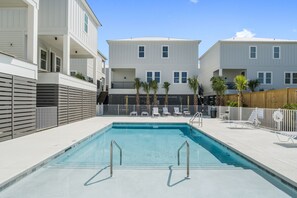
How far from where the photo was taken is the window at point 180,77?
86.9 ft

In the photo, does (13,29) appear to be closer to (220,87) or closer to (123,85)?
(123,85)

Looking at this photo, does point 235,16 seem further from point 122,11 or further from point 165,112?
point 165,112

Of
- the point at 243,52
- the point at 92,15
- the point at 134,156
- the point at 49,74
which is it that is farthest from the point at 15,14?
the point at 243,52

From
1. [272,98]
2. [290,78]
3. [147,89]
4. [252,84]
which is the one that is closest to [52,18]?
[147,89]

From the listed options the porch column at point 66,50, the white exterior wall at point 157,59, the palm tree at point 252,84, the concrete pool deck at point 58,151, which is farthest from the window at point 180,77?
the concrete pool deck at point 58,151

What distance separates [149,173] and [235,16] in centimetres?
1521

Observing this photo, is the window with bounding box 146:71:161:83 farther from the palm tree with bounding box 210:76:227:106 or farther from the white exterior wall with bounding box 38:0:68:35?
the white exterior wall with bounding box 38:0:68:35

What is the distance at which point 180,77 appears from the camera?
1043 inches

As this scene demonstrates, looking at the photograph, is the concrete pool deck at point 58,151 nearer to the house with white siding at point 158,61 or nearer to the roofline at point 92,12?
the roofline at point 92,12

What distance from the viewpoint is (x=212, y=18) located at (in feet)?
58.6

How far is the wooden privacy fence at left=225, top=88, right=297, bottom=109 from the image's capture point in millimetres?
13291

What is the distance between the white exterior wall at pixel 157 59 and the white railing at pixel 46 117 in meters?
13.6

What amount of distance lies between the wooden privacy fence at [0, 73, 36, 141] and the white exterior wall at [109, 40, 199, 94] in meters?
16.0

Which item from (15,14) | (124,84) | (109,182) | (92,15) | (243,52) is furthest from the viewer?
(124,84)
